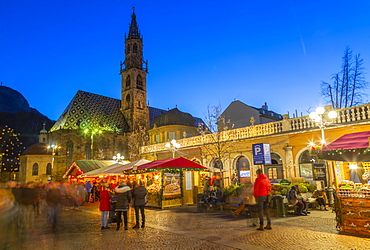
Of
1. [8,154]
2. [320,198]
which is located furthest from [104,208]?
[8,154]

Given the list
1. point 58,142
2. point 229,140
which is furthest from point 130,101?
point 229,140

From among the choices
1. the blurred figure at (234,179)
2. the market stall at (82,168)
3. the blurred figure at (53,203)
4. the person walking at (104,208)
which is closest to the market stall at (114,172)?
the market stall at (82,168)

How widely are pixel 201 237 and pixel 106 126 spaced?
159 feet

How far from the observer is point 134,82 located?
5706 cm

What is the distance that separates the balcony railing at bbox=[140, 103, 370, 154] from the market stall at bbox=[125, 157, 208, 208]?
6.69 metres

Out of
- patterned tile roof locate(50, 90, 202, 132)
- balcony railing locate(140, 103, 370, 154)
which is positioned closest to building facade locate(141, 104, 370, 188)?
balcony railing locate(140, 103, 370, 154)

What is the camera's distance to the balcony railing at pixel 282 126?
53.9 ft

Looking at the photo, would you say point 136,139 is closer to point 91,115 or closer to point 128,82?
point 91,115

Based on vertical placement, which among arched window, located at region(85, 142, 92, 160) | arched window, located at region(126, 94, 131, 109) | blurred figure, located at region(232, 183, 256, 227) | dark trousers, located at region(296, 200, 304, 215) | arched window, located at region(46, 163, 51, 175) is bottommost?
dark trousers, located at region(296, 200, 304, 215)

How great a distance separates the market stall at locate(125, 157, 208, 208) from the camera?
16.0 meters

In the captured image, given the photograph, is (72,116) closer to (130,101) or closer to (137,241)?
(130,101)

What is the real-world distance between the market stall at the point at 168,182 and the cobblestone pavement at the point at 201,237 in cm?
539

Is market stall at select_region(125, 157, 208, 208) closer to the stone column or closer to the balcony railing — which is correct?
the stone column

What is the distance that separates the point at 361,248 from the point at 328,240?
0.90 meters
